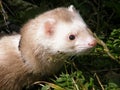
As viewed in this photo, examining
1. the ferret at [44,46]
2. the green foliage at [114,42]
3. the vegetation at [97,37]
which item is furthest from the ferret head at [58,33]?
the green foliage at [114,42]

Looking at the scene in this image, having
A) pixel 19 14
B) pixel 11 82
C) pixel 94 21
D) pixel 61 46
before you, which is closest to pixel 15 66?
pixel 11 82

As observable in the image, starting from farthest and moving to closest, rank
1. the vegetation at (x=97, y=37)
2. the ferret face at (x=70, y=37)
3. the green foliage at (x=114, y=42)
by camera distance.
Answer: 1. the green foliage at (x=114, y=42)
2. the vegetation at (x=97, y=37)
3. the ferret face at (x=70, y=37)

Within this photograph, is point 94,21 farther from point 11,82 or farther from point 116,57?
point 11,82

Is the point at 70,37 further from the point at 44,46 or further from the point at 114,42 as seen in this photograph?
the point at 114,42

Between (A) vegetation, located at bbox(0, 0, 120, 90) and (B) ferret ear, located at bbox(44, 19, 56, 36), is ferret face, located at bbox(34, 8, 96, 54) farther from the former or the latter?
(A) vegetation, located at bbox(0, 0, 120, 90)

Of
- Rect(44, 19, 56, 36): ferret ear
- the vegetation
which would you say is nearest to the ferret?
Rect(44, 19, 56, 36): ferret ear

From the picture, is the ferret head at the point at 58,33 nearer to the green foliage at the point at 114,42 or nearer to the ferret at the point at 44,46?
the ferret at the point at 44,46
